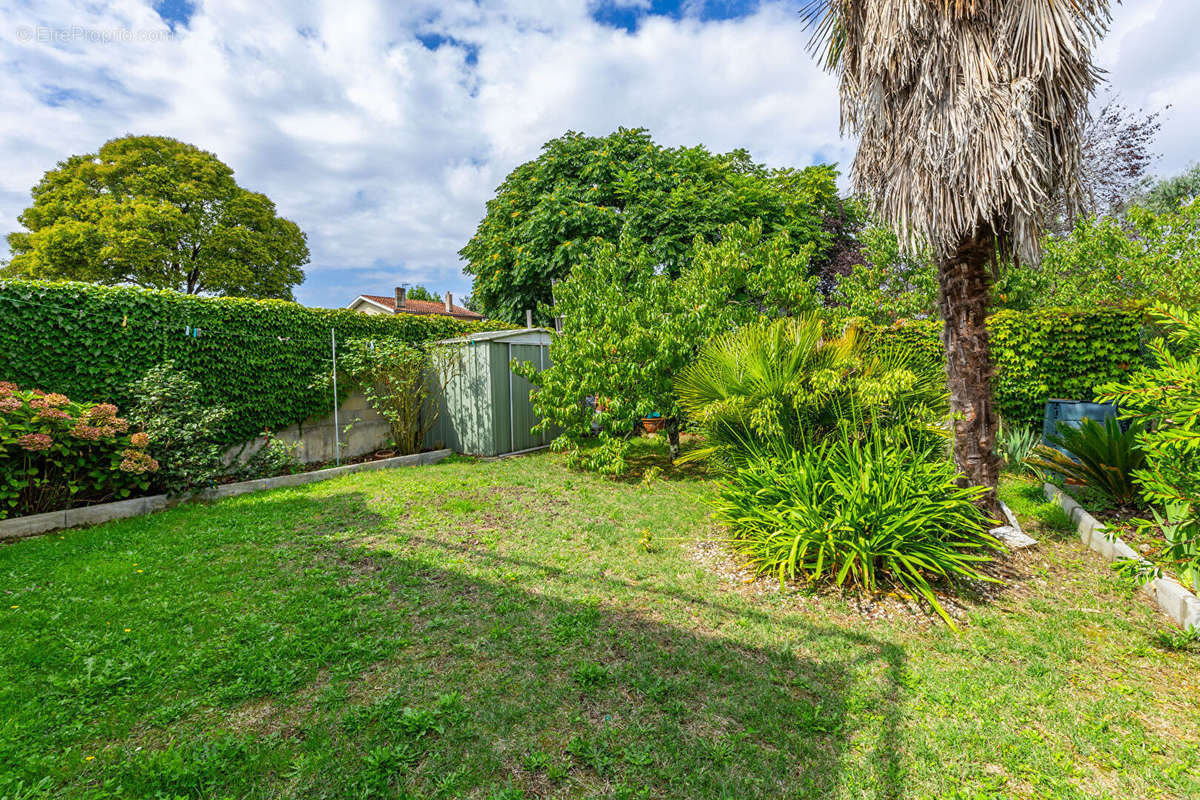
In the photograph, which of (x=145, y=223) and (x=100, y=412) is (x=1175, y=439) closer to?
(x=100, y=412)

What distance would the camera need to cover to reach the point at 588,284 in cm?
706

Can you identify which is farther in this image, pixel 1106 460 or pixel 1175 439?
pixel 1106 460

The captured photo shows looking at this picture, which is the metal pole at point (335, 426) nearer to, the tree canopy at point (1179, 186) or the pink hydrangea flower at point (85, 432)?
the pink hydrangea flower at point (85, 432)

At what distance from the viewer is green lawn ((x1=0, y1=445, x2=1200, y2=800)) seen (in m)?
1.75

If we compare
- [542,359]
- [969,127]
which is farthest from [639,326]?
[969,127]

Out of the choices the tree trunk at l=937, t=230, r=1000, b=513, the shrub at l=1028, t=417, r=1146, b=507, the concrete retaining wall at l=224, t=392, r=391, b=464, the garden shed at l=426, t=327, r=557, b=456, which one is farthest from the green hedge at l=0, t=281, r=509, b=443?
the shrub at l=1028, t=417, r=1146, b=507

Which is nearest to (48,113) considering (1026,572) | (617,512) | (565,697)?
(617,512)

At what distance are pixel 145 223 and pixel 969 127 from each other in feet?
74.8

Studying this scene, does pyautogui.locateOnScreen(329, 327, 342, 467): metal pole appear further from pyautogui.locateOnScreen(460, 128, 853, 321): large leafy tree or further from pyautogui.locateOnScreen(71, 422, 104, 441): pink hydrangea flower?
pyautogui.locateOnScreen(460, 128, 853, 321): large leafy tree

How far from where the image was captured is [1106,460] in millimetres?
4480

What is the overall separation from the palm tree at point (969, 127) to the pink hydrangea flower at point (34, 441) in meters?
7.85

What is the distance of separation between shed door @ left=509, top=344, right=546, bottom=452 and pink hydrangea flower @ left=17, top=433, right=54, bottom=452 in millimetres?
5457

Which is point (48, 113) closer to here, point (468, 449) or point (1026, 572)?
point (468, 449)

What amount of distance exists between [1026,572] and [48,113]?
1076cm
